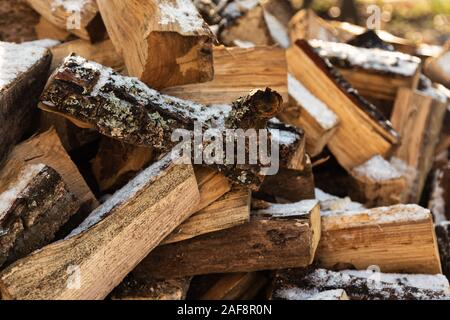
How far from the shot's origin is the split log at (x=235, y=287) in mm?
2279

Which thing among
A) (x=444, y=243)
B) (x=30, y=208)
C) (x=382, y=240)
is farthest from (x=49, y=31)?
(x=444, y=243)

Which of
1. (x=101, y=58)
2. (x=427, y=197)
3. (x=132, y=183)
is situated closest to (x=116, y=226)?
(x=132, y=183)

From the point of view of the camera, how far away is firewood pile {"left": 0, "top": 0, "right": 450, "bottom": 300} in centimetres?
189

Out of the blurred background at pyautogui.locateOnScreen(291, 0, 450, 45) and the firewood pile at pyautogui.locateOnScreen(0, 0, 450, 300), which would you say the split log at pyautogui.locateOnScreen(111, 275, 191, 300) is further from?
the blurred background at pyautogui.locateOnScreen(291, 0, 450, 45)

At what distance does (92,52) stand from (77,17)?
6.0 inches

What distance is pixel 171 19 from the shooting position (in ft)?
6.61

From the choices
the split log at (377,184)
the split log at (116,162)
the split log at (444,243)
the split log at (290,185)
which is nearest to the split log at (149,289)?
the split log at (116,162)

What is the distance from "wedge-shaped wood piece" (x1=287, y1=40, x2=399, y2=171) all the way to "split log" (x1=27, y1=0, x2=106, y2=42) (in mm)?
955

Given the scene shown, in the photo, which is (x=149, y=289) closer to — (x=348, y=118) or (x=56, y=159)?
(x=56, y=159)

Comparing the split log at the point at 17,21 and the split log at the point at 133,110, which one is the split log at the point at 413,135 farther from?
the split log at the point at 17,21

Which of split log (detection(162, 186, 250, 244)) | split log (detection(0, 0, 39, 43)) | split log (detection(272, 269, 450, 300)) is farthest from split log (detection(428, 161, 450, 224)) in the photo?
split log (detection(0, 0, 39, 43))

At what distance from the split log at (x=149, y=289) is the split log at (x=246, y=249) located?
3cm
